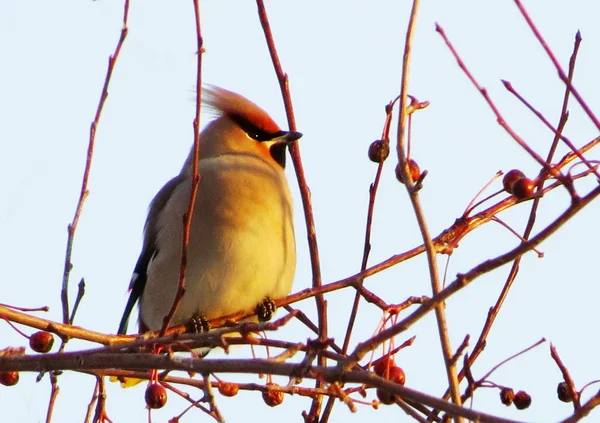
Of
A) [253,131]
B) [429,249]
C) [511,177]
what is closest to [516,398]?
[511,177]

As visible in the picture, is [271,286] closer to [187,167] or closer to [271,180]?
[271,180]

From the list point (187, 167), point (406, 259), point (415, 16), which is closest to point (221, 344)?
point (415, 16)

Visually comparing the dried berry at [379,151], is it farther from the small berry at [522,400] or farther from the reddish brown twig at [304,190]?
the small berry at [522,400]

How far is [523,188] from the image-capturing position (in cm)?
267

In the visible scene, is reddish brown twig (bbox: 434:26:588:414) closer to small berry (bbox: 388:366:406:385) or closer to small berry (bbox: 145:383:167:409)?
small berry (bbox: 388:366:406:385)

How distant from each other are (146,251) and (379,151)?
191 cm

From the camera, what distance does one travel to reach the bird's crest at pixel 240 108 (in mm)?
5285

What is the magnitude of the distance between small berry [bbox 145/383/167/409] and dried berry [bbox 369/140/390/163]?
96 centimetres

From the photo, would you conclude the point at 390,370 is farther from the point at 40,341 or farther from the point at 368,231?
the point at 40,341

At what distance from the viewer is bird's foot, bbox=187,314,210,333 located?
417cm

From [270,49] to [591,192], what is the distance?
5.02ft

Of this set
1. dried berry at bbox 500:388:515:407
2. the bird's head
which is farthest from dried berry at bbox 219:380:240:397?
the bird's head

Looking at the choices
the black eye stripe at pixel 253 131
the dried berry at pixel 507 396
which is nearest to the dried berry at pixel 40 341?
the dried berry at pixel 507 396

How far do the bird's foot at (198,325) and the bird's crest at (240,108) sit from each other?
1351 mm
